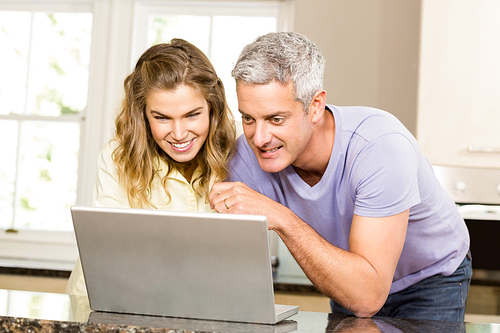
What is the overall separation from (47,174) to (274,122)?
211cm

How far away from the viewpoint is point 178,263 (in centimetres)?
82

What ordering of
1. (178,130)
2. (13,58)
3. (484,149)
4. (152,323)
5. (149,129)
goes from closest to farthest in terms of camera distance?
(152,323) < (178,130) < (149,129) < (484,149) < (13,58)

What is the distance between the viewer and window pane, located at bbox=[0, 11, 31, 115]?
2.94 metres

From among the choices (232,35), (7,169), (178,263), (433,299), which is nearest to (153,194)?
(178,263)

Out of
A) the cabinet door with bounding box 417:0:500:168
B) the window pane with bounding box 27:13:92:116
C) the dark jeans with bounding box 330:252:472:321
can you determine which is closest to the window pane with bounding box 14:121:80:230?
the window pane with bounding box 27:13:92:116

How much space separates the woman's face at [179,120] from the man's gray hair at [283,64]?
0.96ft

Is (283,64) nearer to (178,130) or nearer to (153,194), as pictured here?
(178,130)

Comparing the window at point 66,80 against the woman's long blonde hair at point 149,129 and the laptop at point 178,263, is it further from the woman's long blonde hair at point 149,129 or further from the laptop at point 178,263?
the laptop at point 178,263

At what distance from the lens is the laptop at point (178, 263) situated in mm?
778

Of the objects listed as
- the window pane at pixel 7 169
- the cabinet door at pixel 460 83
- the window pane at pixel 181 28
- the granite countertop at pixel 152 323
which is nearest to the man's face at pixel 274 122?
the granite countertop at pixel 152 323

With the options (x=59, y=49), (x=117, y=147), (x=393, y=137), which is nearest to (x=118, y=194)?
(x=117, y=147)

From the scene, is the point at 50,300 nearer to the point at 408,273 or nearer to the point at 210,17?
the point at 408,273

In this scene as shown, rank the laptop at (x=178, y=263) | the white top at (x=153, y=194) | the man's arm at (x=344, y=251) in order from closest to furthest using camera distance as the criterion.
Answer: the laptop at (x=178, y=263)
the man's arm at (x=344, y=251)
the white top at (x=153, y=194)

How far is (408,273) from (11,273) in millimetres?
2053
